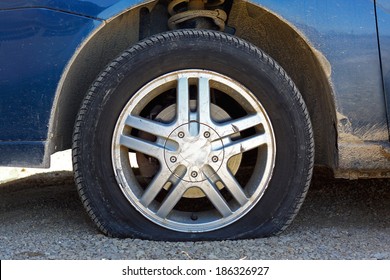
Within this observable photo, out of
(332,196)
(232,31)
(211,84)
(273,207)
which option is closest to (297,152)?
(273,207)

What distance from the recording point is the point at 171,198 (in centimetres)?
400

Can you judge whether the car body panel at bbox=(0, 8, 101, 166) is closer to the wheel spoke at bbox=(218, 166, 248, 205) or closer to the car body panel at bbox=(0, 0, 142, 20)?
the car body panel at bbox=(0, 0, 142, 20)

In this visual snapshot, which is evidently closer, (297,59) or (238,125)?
(238,125)

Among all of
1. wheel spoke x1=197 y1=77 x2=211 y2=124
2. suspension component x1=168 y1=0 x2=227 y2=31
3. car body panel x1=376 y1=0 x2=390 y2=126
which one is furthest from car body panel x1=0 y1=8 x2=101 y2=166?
car body panel x1=376 y1=0 x2=390 y2=126

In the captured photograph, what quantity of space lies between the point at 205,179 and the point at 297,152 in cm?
47

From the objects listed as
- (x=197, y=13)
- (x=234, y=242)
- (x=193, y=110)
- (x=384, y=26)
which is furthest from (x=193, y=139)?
(x=384, y=26)

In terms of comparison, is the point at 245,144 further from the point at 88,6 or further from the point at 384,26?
the point at 88,6

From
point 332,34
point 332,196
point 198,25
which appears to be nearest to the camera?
point 332,34

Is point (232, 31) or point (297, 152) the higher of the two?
point (232, 31)

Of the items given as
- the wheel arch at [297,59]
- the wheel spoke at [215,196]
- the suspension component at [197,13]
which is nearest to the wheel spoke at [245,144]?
the wheel spoke at [215,196]

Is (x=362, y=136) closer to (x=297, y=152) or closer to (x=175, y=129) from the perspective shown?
(x=297, y=152)

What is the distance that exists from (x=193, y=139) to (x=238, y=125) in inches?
9.2

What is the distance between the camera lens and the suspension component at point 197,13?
4.17 metres

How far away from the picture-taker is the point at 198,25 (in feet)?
13.9
